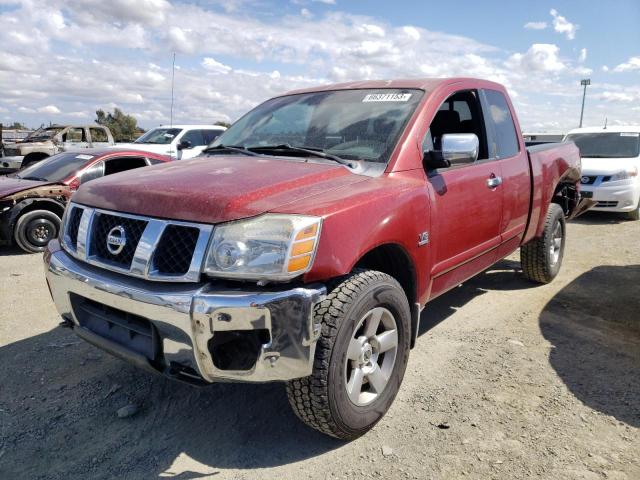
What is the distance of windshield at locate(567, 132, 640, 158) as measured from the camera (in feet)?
33.1

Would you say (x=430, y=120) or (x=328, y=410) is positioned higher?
(x=430, y=120)

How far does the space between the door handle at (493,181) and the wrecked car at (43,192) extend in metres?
5.48

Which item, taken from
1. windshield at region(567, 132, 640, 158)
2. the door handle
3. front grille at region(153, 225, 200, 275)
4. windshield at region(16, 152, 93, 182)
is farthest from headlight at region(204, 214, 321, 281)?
windshield at region(567, 132, 640, 158)

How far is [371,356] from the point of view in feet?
8.66

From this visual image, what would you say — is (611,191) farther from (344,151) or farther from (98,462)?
(98,462)

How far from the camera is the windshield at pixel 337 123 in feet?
10.3

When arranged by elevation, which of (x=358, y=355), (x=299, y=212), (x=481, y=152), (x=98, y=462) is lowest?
(x=98, y=462)

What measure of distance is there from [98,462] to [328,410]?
1165 mm

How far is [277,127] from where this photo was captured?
3631 mm

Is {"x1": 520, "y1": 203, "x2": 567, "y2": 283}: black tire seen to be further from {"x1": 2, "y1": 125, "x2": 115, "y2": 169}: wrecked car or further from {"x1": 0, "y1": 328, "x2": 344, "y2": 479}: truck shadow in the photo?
{"x1": 2, "y1": 125, "x2": 115, "y2": 169}: wrecked car

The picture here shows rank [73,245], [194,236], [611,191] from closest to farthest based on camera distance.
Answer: [194,236], [73,245], [611,191]

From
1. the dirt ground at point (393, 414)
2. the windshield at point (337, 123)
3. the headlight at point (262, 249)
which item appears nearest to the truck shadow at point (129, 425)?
the dirt ground at point (393, 414)

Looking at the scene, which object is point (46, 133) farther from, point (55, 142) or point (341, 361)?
point (341, 361)

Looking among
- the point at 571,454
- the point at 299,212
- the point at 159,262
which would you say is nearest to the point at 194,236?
the point at 159,262
